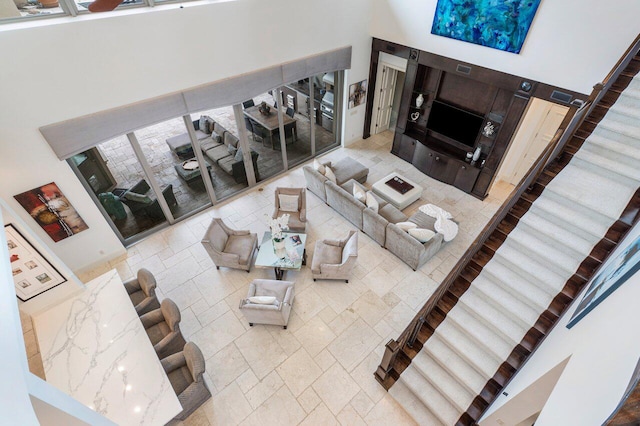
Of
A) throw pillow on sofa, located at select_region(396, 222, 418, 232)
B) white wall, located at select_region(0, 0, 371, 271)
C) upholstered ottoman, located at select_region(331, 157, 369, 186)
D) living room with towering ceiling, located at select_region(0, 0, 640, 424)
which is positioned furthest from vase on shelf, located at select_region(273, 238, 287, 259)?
white wall, located at select_region(0, 0, 371, 271)

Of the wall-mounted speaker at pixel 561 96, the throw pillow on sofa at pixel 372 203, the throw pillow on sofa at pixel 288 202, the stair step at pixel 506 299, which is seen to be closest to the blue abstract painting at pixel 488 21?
the wall-mounted speaker at pixel 561 96

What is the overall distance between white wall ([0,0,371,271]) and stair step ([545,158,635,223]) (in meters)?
5.71

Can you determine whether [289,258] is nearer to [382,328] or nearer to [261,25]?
[382,328]

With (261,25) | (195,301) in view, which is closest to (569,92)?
(261,25)

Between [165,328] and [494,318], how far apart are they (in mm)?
4744

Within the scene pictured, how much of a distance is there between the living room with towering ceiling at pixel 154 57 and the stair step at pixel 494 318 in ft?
2.47

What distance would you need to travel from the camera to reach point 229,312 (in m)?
5.57

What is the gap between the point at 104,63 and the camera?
4.84 m

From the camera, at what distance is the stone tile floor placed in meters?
4.52

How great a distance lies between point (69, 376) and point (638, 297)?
222 inches

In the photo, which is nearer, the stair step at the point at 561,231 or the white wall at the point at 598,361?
the white wall at the point at 598,361

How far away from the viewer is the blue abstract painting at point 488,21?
5703mm

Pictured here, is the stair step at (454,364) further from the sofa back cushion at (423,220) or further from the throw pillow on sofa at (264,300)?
the sofa back cushion at (423,220)

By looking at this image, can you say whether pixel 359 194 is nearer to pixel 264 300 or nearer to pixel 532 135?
pixel 264 300
